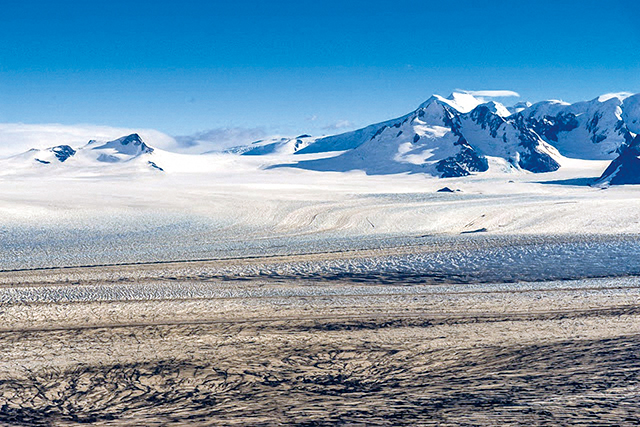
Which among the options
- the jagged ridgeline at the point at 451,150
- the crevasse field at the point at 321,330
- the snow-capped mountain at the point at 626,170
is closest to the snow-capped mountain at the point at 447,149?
the jagged ridgeline at the point at 451,150

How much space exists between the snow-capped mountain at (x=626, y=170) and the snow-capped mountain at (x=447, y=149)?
38059mm

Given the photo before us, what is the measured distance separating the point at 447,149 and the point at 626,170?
62.1 meters

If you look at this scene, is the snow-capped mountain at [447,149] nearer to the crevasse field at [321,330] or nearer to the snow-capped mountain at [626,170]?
the snow-capped mountain at [626,170]

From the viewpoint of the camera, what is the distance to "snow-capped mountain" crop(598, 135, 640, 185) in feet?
371

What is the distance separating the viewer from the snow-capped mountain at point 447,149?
16225cm

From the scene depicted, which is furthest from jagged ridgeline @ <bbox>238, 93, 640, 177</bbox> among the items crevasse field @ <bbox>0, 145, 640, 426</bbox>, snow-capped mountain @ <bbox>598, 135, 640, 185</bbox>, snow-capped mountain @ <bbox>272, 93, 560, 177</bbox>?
crevasse field @ <bbox>0, 145, 640, 426</bbox>

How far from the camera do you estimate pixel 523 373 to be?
1178cm

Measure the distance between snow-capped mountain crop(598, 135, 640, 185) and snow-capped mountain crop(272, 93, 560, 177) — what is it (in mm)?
38059

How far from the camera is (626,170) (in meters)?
116

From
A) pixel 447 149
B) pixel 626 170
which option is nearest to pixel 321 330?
pixel 626 170

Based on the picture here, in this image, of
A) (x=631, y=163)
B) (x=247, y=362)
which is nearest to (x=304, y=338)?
(x=247, y=362)

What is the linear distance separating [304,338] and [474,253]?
1426 centimetres

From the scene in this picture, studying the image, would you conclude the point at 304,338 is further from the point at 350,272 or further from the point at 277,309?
the point at 350,272

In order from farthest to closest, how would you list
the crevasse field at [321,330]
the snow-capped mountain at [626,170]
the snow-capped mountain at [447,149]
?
the snow-capped mountain at [447,149]
the snow-capped mountain at [626,170]
the crevasse field at [321,330]
